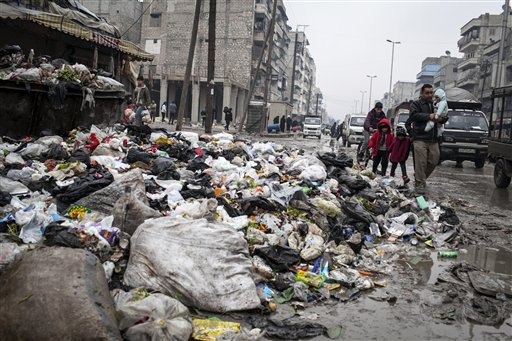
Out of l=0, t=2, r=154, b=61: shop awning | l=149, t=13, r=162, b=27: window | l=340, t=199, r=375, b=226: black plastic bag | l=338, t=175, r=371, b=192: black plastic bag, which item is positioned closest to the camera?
l=340, t=199, r=375, b=226: black plastic bag

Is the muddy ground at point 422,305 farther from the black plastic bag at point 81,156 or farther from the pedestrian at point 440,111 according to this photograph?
the black plastic bag at point 81,156

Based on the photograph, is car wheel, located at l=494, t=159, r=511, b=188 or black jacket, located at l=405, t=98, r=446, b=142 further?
car wheel, located at l=494, t=159, r=511, b=188

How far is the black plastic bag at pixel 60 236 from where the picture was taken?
10.6 feet

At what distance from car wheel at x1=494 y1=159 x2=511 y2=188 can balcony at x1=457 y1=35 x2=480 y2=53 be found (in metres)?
57.4

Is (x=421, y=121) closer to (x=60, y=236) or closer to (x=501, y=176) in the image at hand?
(x=501, y=176)

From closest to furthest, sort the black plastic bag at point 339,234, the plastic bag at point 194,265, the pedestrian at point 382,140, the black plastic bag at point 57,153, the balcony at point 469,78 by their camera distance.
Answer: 1. the plastic bag at point 194,265
2. the black plastic bag at point 339,234
3. the black plastic bag at point 57,153
4. the pedestrian at point 382,140
5. the balcony at point 469,78

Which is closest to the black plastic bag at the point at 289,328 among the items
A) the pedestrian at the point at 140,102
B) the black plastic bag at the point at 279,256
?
the black plastic bag at the point at 279,256

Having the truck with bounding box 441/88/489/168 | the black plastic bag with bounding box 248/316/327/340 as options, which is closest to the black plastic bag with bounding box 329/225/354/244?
the black plastic bag with bounding box 248/316/327/340

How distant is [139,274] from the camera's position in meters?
3.12

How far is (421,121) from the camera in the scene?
25.0ft

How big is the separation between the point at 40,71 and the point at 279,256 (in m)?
6.37

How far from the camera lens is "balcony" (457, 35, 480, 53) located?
194 ft

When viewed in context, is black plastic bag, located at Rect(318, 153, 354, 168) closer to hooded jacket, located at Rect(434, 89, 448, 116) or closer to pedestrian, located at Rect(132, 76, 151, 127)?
hooded jacket, located at Rect(434, 89, 448, 116)

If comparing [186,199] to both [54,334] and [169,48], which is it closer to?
[54,334]
